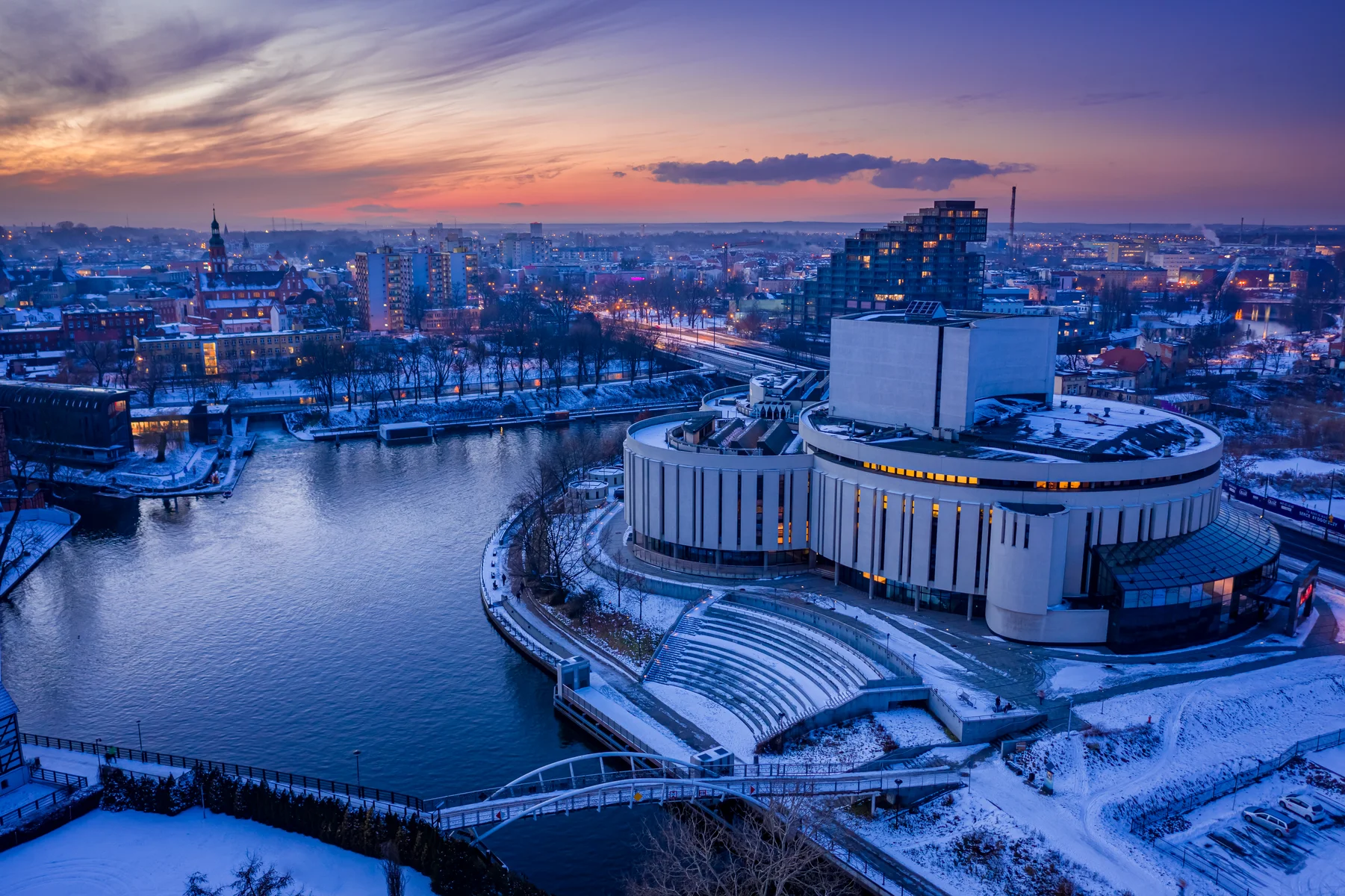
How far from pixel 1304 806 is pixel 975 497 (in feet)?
53.5

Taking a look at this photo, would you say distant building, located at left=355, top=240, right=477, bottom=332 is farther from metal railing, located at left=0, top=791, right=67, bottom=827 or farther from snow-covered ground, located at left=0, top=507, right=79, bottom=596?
metal railing, located at left=0, top=791, right=67, bottom=827

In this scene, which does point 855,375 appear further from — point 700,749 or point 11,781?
point 11,781

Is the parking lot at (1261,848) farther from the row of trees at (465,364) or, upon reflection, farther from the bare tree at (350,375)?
the bare tree at (350,375)

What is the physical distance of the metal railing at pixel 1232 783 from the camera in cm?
2898

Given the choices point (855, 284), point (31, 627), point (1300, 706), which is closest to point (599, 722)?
point (1300, 706)

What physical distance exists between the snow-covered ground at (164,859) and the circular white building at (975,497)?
2466 centimetres

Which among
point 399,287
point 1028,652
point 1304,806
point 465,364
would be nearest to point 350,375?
point 465,364

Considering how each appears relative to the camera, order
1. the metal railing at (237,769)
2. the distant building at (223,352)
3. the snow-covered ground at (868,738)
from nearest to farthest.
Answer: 1. the metal railing at (237,769)
2. the snow-covered ground at (868,738)
3. the distant building at (223,352)

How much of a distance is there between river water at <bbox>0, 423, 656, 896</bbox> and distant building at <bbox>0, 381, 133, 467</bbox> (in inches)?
452

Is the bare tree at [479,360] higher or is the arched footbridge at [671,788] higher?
the bare tree at [479,360]

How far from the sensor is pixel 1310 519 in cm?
5725

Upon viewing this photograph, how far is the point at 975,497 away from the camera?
41.3m

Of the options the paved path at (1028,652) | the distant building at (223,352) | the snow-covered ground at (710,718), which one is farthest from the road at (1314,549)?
the distant building at (223,352)

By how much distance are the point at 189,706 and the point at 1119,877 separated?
3347cm
